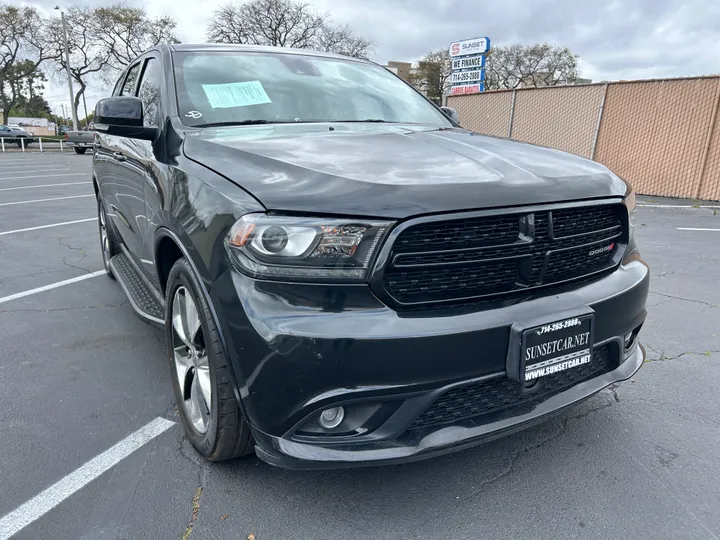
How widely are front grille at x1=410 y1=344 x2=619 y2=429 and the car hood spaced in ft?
2.08

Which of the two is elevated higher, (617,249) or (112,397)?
(617,249)

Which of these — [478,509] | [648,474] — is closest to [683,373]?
[648,474]

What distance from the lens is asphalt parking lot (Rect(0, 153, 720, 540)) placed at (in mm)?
1943

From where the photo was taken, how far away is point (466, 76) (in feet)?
65.0

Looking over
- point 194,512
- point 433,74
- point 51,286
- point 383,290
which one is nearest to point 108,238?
point 51,286

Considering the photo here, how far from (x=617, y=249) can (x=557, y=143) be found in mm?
12394

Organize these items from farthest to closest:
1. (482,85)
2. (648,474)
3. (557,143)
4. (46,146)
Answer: (46,146), (482,85), (557,143), (648,474)

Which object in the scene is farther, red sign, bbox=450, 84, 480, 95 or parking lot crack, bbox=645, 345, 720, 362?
red sign, bbox=450, 84, 480, 95

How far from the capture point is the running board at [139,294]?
9.15 feet

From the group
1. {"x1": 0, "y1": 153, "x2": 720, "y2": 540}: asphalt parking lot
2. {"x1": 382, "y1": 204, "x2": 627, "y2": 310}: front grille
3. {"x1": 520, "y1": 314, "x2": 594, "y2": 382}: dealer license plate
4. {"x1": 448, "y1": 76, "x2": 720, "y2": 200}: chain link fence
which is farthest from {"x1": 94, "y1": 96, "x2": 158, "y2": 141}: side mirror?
{"x1": 448, "y1": 76, "x2": 720, "y2": 200}: chain link fence

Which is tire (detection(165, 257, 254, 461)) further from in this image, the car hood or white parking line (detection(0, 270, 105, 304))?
white parking line (detection(0, 270, 105, 304))

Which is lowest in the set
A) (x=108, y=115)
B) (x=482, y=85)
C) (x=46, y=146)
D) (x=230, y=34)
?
(x=46, y=146)

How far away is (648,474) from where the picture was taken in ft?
7.34

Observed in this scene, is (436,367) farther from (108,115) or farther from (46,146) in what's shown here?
(46,146)
